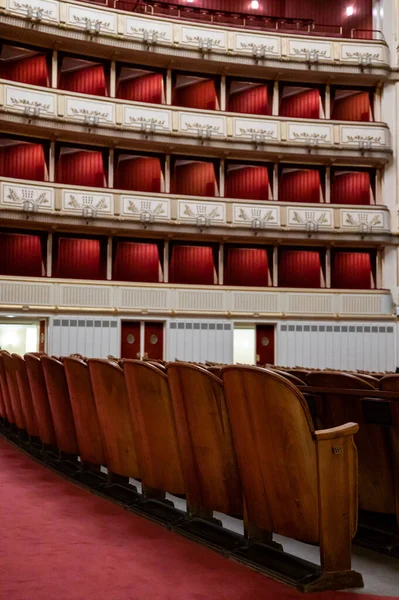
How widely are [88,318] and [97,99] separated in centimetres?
322

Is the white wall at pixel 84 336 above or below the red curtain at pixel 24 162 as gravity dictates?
below

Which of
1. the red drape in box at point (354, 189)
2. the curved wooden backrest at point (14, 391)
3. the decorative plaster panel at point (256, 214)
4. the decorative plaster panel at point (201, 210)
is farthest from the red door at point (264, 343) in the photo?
the curved wooden backrest at point (14, 391)

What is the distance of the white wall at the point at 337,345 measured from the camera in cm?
1056

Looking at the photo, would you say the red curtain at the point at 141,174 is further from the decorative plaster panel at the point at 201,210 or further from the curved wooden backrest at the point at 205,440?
the curved wooden backrest at the point at 205,440

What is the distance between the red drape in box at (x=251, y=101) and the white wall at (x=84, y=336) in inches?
171

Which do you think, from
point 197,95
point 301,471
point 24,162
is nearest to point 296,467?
point 301,471

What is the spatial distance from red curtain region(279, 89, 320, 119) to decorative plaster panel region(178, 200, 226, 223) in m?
2.35

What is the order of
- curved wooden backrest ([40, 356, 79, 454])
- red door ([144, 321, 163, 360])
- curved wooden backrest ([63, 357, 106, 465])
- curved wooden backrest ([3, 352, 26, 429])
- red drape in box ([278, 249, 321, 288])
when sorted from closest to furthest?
curved wooden backrest ([63, 357, 106, 465]) → curved wooden backrest ([40, 356, 79, 454]) → curved wooden backrest ([3, 352, 26, 429]) → red door ([144, 321, 163, 360]) → red drape in box ([278, 249, 321, 288])

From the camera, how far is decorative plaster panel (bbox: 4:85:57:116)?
955 centimetres

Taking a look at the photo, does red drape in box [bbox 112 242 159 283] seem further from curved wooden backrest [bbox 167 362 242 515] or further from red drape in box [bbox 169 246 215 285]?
curved wooden backrest [bbox 167 362 242 515]

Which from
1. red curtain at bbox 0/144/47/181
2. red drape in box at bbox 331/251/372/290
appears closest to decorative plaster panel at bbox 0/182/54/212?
red curtain at bbox 0/144/47/181

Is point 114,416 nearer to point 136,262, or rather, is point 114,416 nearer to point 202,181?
point 136,262

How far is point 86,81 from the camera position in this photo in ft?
35.6

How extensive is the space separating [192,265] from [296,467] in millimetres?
9544
